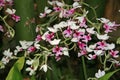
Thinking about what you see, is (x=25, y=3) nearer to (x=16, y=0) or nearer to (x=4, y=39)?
(x=16, y=0)

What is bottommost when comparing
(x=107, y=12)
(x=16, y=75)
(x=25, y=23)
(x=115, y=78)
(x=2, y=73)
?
(x=16, y=75)

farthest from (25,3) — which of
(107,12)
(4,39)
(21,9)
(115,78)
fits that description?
(107,12)

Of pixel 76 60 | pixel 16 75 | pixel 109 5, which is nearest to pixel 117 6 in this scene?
pixel 109 5

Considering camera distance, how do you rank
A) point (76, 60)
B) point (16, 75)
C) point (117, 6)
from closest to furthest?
point (16, 75) → point (76, 60) → point (117, 6)

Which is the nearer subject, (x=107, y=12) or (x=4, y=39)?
(x=4, y=39)

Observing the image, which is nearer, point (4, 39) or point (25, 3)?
point (25, 3)

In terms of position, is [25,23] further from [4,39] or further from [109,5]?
[109,5]

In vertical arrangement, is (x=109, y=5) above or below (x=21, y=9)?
above

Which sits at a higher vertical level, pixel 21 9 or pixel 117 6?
pixel 117 6

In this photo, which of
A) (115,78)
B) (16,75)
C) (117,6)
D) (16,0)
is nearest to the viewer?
(16,75)
